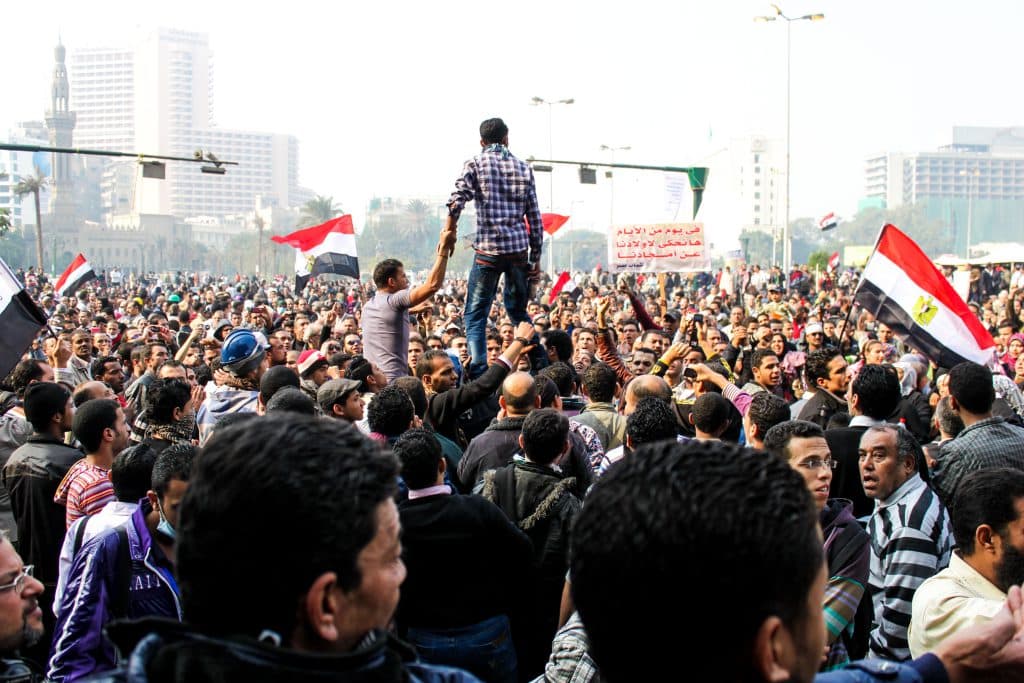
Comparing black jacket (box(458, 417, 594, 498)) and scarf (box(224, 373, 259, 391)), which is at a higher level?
scarf (box(224, 373, 259, 391))

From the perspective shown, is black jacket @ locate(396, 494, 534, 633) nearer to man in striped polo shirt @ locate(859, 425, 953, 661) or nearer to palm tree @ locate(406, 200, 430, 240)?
man in striped polo shirt @ locate(859, 425, 953, 661)

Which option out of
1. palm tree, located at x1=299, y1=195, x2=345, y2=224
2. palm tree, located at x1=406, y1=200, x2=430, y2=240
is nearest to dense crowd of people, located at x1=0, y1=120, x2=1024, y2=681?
palm tree, located at x1=299, y1=195, x2=345, y2=224

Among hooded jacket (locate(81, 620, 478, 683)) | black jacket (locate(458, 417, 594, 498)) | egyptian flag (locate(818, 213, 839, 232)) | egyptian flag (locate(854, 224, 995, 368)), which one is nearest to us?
hooded jacket (locate(81, 620, 478, 683))

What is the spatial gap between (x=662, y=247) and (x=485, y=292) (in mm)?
8320

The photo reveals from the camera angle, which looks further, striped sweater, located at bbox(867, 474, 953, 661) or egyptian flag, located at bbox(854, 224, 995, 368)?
egyptian flag, located at bbox(854, 224, 995, 368)

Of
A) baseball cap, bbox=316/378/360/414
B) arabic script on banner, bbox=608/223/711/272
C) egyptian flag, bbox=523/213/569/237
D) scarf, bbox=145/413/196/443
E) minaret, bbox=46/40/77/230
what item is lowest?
scarf, bbox=145/413/196/443

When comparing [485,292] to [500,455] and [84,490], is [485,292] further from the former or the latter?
[84,490]

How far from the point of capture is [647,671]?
68.1 inches

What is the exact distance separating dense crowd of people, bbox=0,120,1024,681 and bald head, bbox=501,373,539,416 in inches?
0.7

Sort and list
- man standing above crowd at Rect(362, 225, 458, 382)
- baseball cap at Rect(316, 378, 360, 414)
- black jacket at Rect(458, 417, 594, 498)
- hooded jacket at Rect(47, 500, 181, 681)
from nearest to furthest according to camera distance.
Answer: hooded jacket at Rect(47, 500, 181, 681)
black jacket at Rect(458, 417, 594, 498)
baseball cap at Rect(316, 378, 360, 414)
man standing above crowd at Rect(362, 225, 458, 382)

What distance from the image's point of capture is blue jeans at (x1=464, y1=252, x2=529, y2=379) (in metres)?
8.88

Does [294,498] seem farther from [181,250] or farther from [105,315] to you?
[181,250]

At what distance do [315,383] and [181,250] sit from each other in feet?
532

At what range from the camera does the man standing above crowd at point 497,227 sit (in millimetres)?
8562
